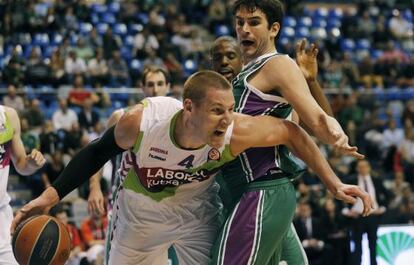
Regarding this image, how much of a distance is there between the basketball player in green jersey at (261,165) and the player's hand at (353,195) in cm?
34

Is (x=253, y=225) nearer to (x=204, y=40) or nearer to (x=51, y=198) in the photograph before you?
(x=51, y=198)

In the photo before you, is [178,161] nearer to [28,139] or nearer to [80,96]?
[28,139]

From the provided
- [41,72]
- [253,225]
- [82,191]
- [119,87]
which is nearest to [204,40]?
[119,87]

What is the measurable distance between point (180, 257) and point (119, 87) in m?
12.6

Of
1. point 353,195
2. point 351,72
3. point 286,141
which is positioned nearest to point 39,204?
point 286,141

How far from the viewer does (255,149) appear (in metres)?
5.27

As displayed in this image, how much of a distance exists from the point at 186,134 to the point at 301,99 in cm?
67

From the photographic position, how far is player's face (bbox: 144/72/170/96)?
7.62 meters

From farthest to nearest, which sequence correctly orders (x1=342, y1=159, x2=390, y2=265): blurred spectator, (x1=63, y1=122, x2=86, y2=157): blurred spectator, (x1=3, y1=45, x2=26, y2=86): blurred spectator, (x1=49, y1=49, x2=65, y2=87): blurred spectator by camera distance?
(x1=49, y1=49, x2=65, y2=87): blurred spectator, (x1=3, y1=45, x2=26, y2=86): blurred spectator, (x1=63, y1=122, x2=86, y2=157): blurred spectator, (x1=342, y1=159, x2=390, y2=265): blurred spectator

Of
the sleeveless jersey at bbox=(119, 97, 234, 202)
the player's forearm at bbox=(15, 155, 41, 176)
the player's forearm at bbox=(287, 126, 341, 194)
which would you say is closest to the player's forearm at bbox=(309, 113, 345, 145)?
the player's forearm at bbox=(287, 126, 341, 194)

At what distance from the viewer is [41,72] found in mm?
16969

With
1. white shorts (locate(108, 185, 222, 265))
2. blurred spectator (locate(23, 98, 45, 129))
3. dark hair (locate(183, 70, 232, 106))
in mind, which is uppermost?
dark hair (locate(183, 70, 232, 106))

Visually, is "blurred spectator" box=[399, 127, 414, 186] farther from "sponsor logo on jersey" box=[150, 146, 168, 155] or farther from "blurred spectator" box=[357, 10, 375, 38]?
"sponsor logo on jersey" box=[150, 146, 168, 155]

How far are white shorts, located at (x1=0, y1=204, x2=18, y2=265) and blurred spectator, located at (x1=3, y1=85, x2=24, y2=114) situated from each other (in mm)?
8319
